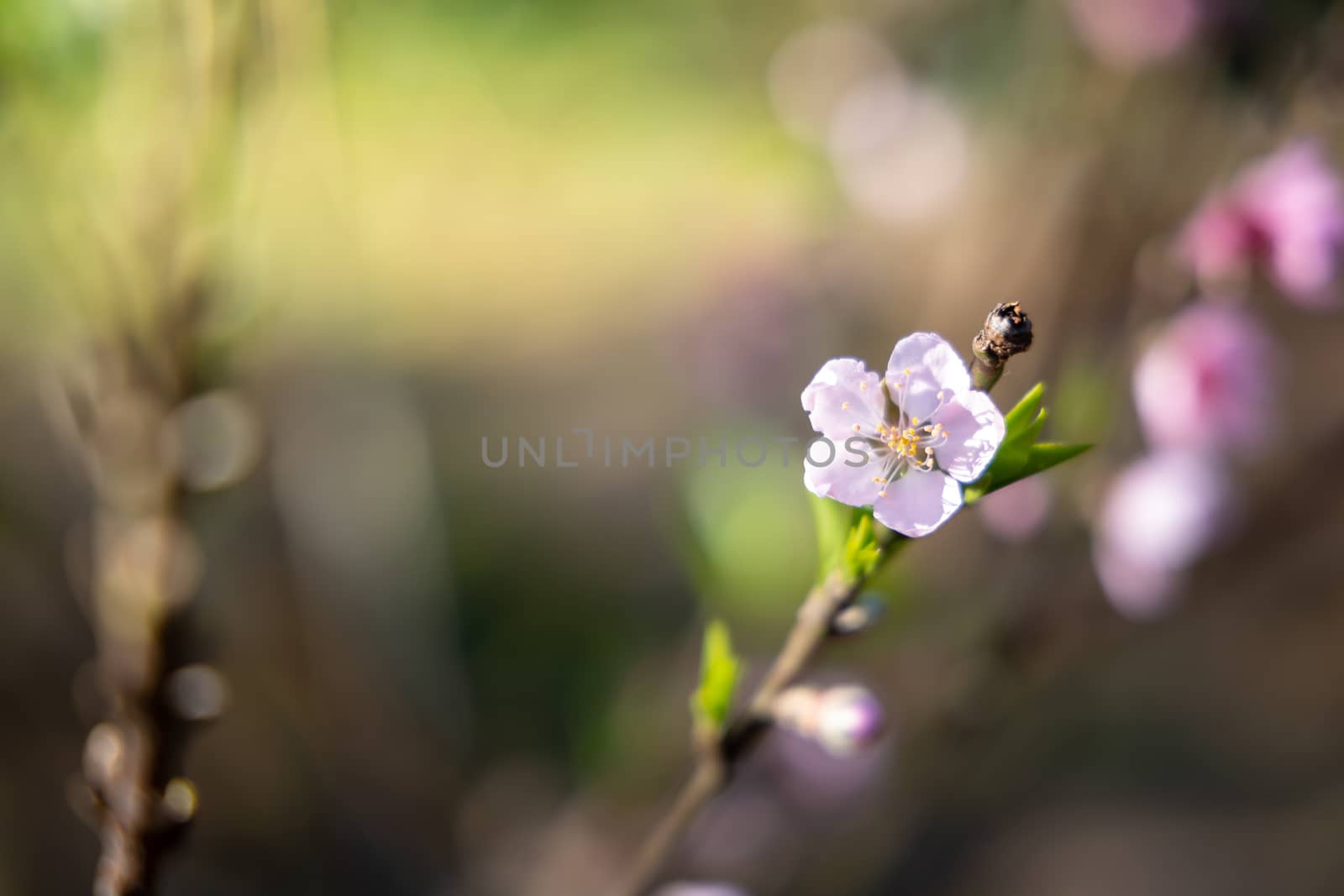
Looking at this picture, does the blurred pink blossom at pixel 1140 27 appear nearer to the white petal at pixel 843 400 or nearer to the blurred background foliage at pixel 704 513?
the blurred background foliage at pixel 704 513

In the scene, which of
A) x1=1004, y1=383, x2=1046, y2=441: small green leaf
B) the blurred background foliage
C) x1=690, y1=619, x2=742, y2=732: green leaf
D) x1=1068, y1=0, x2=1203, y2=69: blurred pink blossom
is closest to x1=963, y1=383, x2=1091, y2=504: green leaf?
x1=1004, y1=383, x2=1046, y2=441: small green leaf

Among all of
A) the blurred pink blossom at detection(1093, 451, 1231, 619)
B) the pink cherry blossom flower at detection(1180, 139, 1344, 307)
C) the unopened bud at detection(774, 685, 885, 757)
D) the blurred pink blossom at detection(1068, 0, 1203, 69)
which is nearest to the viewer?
the unopened bud at detection(774, 685, 885, 757)

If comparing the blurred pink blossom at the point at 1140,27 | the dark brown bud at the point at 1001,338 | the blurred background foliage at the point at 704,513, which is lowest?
the blurred background foliage at the point at 704,513

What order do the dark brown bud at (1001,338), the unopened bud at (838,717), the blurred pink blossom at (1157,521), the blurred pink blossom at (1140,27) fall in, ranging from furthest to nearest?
1. the blurred pink blossom at (1140,27)
2. the blurred pink blossom at (1157,521)
3. the unopened bud at (838,717)
4. the dark brown bud at (1001,338)

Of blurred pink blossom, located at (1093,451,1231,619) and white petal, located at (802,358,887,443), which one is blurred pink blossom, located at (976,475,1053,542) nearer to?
blurred pink blossom, located at (1093,451,1231,619)

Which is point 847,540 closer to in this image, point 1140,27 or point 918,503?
point 918,503

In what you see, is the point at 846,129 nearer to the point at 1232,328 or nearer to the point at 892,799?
the point at 1232,328

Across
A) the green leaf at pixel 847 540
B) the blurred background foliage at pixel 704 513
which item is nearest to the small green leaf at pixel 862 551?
the green leaf at pixel 847 540
